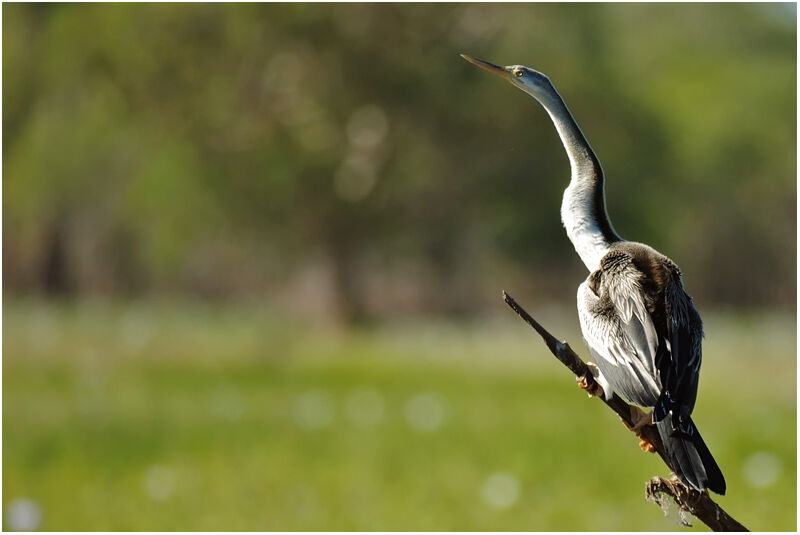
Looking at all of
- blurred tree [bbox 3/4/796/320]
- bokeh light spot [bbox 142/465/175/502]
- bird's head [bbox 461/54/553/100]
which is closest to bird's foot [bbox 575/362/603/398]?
bird's head [bbox 461/54/553/100]

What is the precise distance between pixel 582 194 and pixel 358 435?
595 centimetres

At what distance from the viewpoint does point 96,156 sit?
453 inches

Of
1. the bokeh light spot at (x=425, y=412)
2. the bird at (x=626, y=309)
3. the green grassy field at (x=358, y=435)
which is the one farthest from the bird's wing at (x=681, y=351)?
the bokeh light spot at (x=425, y=412)

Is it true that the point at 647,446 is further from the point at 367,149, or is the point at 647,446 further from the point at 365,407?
the point at 367,149

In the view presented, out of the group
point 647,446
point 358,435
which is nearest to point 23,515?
point 358,435

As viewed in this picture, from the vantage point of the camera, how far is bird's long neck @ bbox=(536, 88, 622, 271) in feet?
3.21

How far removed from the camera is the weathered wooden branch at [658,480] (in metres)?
0.99

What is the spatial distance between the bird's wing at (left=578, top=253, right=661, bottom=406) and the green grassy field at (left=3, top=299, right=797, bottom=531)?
12.2 ft

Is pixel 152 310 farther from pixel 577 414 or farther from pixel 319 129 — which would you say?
pixel 577 414

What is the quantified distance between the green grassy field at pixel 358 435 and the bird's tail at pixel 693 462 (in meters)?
3.80

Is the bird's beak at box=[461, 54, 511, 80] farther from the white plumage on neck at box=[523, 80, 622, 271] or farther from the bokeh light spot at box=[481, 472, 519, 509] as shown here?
the bokeh light spot at box=[481, 472, 519, 509]

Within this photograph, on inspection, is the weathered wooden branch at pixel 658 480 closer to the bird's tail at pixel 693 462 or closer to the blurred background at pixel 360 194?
the bird's tail at pixel 693 462

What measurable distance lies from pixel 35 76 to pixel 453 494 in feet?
25.6

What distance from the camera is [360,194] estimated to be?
11.4 metres
